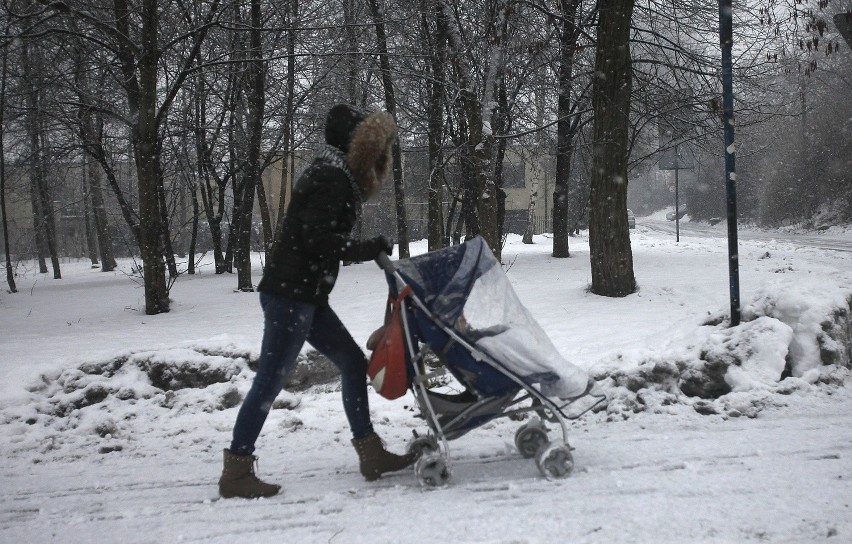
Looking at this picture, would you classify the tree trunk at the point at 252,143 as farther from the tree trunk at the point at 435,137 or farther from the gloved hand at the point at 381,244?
the gloved hand at the point at 381,244

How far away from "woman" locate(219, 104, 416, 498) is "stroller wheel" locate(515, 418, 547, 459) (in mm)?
1372

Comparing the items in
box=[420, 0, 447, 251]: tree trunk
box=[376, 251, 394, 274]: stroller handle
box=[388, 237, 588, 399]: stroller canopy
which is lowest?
box=[388, 237, 588, 399]: stroller canopy

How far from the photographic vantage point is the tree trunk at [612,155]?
7922mm

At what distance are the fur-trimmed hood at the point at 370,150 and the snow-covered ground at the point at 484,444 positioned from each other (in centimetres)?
167

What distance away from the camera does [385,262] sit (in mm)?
3285

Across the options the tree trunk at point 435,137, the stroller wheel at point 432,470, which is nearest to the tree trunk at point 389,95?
the tree trunk at point 435,137

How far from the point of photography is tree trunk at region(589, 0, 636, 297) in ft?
26.0

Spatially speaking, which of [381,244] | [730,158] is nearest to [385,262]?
[381,244]

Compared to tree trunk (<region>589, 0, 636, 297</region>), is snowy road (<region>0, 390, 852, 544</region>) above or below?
below

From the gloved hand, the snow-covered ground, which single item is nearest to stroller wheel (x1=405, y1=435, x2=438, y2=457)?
the snow-covered ground

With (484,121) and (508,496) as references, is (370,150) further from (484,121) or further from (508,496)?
(484,121)

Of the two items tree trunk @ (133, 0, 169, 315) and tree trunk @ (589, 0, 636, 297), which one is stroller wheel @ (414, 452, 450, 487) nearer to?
tree trunk @ (589, 0, 636, 297)

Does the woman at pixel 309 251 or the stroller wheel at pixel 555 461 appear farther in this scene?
the stroller wheel at pixel 555 461

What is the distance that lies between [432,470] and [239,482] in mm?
1025
